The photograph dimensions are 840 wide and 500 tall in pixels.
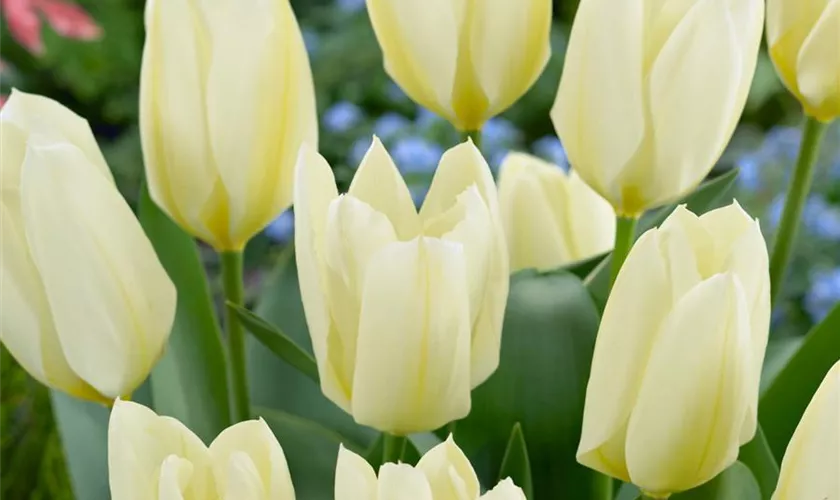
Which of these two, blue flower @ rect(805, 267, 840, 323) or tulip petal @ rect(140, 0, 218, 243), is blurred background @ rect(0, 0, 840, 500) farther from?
tulip petal @ rect(140, 0, 218, 243)

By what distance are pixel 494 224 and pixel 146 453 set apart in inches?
3.7

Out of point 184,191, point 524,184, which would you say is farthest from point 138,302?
point 524,184

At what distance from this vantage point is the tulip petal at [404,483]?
207mm

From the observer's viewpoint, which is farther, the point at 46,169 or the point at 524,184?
the point at 524,184

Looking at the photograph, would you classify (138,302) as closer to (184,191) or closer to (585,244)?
(184,191)

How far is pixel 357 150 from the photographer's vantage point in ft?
4.44

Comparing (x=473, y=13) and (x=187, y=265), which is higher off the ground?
(x=473, y=13)

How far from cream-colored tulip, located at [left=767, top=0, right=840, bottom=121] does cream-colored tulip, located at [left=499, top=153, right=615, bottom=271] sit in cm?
8

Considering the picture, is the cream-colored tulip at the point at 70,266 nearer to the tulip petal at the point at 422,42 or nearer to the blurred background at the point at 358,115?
the tulip petal at the point at 422,42

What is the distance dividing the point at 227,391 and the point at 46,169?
5.3 inches

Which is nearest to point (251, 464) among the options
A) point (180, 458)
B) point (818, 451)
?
point (180, 458)

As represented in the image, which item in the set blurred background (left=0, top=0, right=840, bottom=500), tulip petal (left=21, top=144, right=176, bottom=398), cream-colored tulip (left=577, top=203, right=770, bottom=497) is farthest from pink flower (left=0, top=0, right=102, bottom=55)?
cream-colored tulip (left=577, top=203, right=770, bottom=497)

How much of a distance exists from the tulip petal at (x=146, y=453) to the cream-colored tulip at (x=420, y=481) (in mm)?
36

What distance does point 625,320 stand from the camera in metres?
0.24
